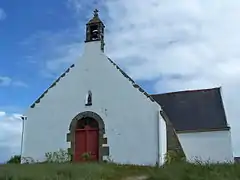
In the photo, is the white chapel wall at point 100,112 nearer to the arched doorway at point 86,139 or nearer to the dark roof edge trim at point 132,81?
the dark roof edge trim at point 132,81

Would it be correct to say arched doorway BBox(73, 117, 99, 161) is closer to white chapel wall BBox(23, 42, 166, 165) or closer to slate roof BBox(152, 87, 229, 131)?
white chapel wall BBox(23, 42, 166, 165)

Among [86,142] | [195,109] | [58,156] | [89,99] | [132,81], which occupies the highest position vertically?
[132,81]

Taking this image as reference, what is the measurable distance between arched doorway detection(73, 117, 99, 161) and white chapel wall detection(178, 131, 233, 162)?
25.9ft

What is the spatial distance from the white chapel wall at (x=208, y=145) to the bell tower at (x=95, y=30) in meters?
8.91

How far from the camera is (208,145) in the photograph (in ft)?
78.0

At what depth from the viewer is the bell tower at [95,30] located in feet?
64.9

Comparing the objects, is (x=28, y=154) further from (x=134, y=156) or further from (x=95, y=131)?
(x=134, y=156)

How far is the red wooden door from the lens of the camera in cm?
1792

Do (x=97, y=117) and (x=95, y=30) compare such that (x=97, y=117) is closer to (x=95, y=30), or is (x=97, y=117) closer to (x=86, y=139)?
(x=86, y=139)

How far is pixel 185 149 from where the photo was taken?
24.2 m

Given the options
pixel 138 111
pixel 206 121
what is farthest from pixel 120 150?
pixel 206 121

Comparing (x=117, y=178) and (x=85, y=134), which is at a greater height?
(x=85, y=134)

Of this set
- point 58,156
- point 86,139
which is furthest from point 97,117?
point 58,156

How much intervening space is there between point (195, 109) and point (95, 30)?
9736 mm
